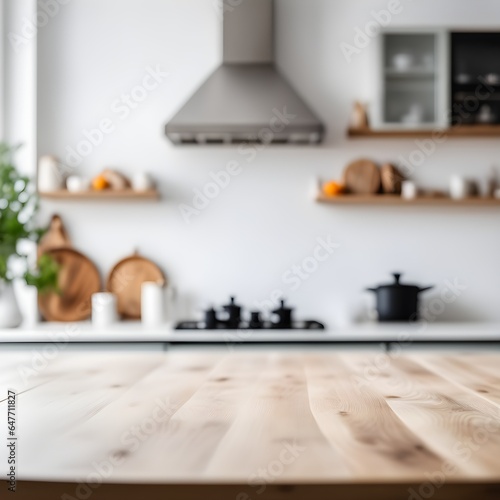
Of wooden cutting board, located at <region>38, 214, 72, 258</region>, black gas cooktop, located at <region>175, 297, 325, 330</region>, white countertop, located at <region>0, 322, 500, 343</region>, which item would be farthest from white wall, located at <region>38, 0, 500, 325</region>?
white countertop, located at <region>0, 322, 500, 343</region>

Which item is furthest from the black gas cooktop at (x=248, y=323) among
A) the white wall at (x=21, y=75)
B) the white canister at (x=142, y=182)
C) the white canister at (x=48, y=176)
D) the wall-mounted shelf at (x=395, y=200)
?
the white wall at (x=21, y=75)

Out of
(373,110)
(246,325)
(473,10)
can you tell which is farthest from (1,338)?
(473,10)

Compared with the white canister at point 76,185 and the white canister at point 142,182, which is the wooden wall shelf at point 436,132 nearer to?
the white canister at point 142,182

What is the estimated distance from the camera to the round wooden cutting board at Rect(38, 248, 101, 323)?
10.4ft

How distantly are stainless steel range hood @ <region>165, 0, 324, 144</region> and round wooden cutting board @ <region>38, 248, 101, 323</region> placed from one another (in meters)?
0.85

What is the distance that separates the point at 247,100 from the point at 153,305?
3.79ft

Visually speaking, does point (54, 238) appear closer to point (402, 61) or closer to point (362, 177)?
point (362, 177)

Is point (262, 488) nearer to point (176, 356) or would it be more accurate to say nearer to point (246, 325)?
point (176, 356)

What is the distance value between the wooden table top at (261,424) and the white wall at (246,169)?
1980 millimetres

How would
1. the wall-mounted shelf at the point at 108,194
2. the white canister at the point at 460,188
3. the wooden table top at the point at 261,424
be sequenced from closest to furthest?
the wooden table top at the point at 261,424 < the wall-mounted shelf at the point at 108,194 < the white canister at the point at 460,188

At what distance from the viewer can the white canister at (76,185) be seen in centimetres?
314

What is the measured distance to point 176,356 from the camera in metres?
1.45

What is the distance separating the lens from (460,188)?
3197 millimetres

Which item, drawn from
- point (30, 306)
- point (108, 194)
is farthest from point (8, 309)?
point (108, 194)
